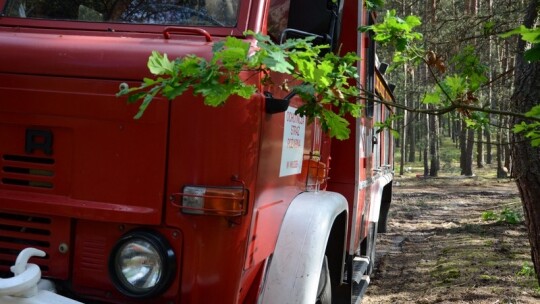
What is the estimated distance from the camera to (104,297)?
8.46 ft

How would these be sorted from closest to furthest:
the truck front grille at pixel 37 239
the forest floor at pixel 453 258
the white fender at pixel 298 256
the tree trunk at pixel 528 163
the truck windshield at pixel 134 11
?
the truck front grille at pixel 37 239 → the white fender at pixel 298 256 → the truck windshield at pixel 134 11 → the tree trunk at pixel 528 163 → the forest floor at pixel 453 258

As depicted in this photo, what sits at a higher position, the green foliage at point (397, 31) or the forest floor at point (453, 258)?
the green foliage at point (397, 31)

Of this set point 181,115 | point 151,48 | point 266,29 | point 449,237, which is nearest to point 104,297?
point 181,115

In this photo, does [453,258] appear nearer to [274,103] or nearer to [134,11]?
[274,103]

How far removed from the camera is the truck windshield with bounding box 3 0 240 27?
2980mm

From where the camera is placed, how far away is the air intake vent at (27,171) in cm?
266

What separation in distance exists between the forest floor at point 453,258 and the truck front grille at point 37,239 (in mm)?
4507

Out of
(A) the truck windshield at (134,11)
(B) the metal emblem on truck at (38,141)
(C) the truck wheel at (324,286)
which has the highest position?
(A) the truck windshield at (134,11)

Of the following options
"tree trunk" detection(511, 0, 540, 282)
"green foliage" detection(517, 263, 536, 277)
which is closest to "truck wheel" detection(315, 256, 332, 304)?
"tree trunk" detection(511, 0, 540, 282)

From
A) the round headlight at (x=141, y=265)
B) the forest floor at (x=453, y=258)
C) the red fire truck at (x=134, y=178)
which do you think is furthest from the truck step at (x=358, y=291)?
the round headlight at (x=141, y=265)

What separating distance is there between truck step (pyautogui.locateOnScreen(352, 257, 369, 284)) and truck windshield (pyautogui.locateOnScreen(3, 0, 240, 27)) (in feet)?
9.98

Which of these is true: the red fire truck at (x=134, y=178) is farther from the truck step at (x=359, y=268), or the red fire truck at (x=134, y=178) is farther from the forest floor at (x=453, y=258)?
the forest floor at (x=453, y=258)

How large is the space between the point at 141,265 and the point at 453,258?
684 centimetres

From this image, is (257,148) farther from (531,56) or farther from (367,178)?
(367,178)
